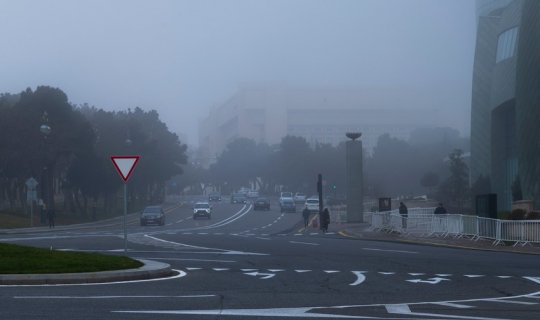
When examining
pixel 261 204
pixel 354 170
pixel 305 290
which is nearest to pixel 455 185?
pixel 354 170

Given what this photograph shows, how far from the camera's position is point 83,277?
65.2 ft

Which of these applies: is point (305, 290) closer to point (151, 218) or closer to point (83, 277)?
point (83, 277)

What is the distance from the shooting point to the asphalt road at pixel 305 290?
575 inches

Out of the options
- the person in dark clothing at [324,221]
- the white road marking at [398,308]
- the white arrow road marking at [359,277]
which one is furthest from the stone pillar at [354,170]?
the white road marking at [398,308]

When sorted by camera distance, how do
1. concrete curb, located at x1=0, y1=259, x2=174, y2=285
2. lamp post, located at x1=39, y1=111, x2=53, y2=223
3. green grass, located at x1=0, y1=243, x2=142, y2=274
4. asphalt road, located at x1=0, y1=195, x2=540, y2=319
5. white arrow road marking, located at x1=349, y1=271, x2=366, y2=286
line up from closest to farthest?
asphalt road, located at x1=0, y1=195, x2=540, y2=319 < concrete curb, located at x1=0, y1=259, x2=174, y2=285 < green grass, located at x1=0, y1=243, x2=142, y2=274 < white arrow road marking, located at x1=349, y1=271, x2=366, y2=286 < lamp post, located at x1=39, y1=111, x2=53, y2=223

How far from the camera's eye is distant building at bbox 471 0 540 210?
236 feet

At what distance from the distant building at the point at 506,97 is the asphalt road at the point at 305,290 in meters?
41.0

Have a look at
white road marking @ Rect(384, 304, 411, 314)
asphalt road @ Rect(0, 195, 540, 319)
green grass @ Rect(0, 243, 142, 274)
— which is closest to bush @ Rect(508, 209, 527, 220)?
asphalt road @ Rect(0, 195, 540, 319)

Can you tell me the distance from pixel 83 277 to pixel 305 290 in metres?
4.40

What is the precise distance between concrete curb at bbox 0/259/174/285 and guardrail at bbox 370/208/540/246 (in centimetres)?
2024

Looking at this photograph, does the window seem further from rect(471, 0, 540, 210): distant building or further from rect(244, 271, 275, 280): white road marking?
rect(244, 271, 275, 280): white road marking

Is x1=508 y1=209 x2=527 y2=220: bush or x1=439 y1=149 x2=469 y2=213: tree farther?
x1=439 y1=149 x2=469 y2=213: tree

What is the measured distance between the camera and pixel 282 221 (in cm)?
7856

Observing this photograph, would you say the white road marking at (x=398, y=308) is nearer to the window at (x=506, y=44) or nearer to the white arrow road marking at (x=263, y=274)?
the white arrow road marking at (x=263, y=274)
